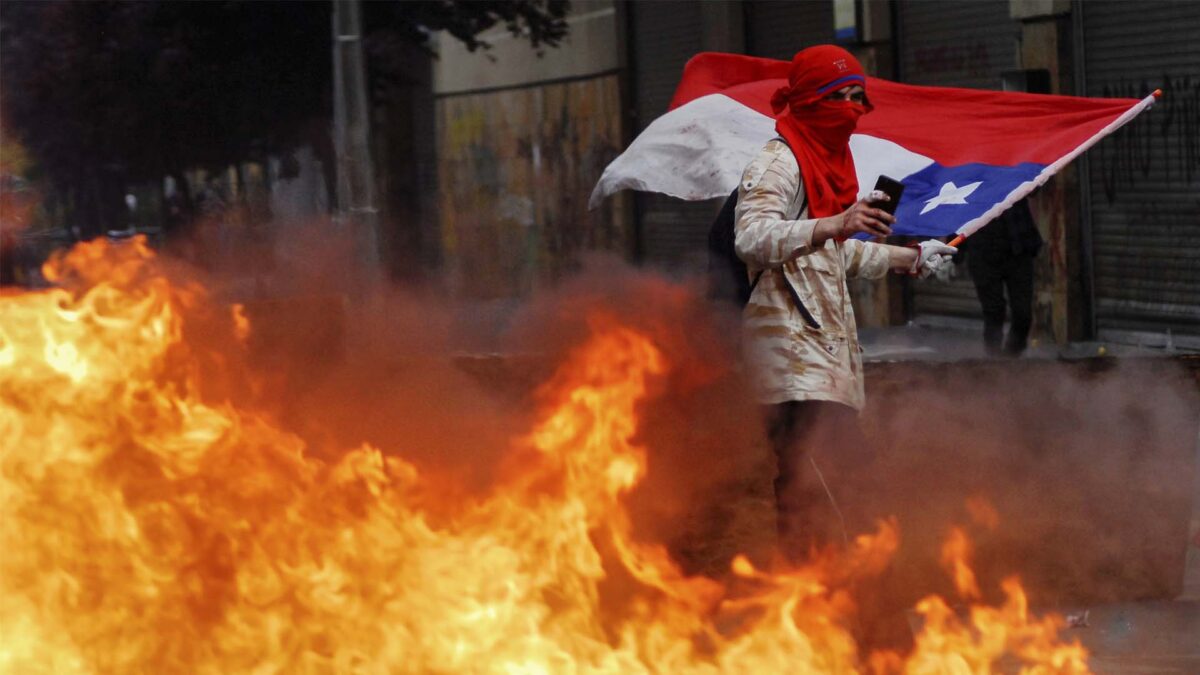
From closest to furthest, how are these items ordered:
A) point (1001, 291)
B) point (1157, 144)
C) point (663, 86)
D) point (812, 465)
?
point (812, 465) < point (1001, 291) < point (1157, 144) < point (663, 86)

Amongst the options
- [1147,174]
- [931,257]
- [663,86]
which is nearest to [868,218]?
[931,257]

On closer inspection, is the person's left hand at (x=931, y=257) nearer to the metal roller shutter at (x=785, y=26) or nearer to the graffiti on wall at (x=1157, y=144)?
the graffiti on wall at (x=1157, y=144)

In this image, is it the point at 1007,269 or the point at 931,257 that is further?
the point at 1007,269

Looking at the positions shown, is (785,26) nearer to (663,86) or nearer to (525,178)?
(663,86)

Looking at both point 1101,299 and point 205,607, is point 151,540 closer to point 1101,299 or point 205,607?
point 205,607

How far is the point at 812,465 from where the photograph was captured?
Answer: 473 centimetres

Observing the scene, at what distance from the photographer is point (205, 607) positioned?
4.33 m

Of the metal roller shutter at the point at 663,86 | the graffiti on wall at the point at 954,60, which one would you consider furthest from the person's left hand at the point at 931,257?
the metal roller shutter at the point at 663,86

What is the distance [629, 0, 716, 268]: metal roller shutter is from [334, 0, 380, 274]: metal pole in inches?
294

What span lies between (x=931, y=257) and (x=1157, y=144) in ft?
26.8

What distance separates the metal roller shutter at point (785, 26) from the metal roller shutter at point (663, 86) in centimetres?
94

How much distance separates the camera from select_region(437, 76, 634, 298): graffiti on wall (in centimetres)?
1992

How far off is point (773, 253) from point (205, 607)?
1629 mm

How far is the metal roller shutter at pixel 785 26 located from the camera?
16266 mm
